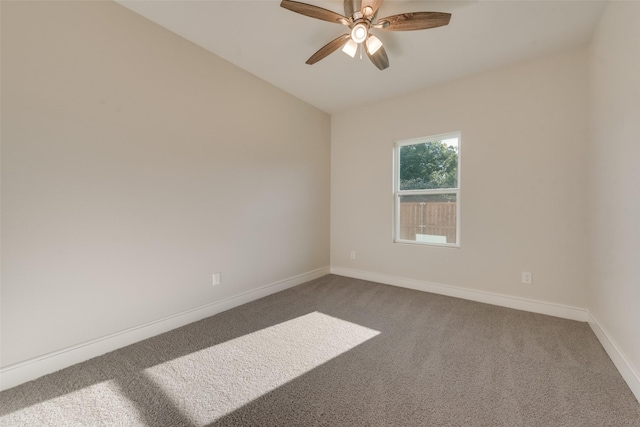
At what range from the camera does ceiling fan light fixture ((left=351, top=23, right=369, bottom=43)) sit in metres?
1.87

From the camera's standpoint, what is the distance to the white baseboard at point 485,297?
245cm

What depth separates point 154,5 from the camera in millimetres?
1967

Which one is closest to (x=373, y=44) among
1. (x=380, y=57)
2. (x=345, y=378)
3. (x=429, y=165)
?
(x=380, y=57)

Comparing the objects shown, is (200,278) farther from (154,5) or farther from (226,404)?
(154,5)

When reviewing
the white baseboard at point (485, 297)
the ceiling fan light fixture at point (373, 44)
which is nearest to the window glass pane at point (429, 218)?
the white baseboard at point (485, 297)

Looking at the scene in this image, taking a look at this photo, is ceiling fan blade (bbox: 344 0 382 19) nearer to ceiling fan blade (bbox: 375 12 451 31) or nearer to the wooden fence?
ceiling fan blade (bbox: 375 12 451 31)

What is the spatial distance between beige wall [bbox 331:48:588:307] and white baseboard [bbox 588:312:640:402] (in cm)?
44

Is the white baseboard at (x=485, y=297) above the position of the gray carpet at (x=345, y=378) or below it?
above

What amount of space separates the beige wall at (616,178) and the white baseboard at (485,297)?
7.7 inches

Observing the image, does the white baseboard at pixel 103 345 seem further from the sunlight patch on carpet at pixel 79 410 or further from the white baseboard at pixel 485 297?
the white baseboard at pixel 485 297

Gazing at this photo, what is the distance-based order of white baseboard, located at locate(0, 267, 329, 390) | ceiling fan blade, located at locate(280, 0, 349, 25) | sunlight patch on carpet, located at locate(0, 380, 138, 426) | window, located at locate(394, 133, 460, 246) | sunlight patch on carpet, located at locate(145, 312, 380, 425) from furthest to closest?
window, located at locate(394, 133, 460, 246)
ceiling fan blade, located at locate(280, 0, 349, 25)
white baseboard, located at locate(0, 267, 329, 390)
sunlight patch on carpet, located at locate(145, 312, 380, 425)
sunlight patch on carpet, located at locate(0, 380, 138, 426)

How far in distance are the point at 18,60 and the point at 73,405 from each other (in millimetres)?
2043

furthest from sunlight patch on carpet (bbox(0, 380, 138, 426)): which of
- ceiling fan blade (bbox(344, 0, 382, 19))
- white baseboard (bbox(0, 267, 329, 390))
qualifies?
ceiling fan blade (bbox(344, 0, 382, 19))

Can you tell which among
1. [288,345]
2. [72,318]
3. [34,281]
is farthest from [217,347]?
[34,281]
